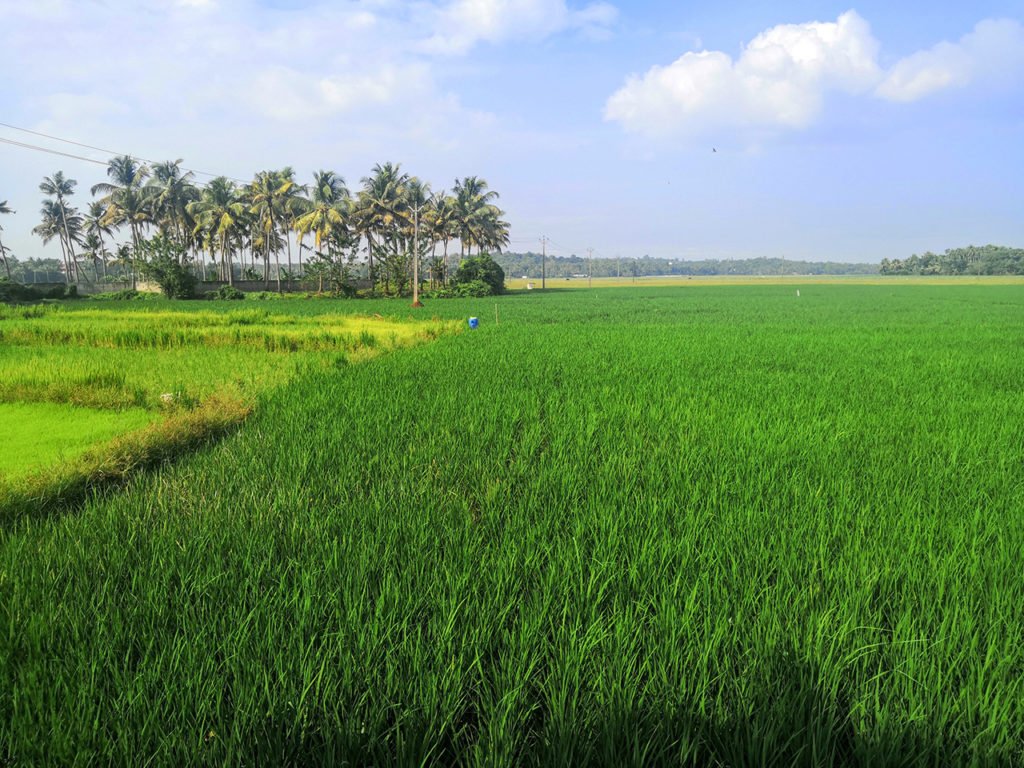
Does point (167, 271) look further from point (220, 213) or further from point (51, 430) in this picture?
point (51, 430)

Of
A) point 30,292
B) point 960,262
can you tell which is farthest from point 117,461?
point 960,262

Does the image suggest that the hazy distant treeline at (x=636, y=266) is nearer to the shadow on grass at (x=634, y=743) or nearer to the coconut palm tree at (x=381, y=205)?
the coconut palm tree at (x=381, y=205)

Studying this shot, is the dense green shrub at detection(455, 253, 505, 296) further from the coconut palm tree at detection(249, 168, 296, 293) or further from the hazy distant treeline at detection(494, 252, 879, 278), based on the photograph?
the hazy distant treeline at detection(494, 252, 879, 278)

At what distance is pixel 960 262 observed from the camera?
10175cm

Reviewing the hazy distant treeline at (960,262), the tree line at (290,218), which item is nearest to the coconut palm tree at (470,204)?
the tree line at (290,218)

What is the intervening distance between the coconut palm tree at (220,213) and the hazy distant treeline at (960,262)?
338 feet

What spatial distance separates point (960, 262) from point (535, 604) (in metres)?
132

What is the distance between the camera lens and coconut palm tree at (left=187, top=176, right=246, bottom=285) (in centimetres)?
3484

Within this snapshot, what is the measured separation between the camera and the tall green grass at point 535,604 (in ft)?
4.63

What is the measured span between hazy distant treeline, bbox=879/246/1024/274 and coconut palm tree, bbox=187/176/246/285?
103069mm

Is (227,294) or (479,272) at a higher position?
(479,272)

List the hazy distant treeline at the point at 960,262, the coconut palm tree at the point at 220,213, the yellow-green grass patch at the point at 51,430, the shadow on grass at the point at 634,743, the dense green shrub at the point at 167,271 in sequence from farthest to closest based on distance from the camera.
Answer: the hazy distant treeline at the point at 960,262
the coconut palm tree at the point at 220,213
the dense green shrub at the point at 167,271
the yellow-green grass patch at the point at 51,430
the shadow on grass at the point at 634,743

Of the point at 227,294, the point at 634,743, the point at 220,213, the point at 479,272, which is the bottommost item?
the point at 634,743

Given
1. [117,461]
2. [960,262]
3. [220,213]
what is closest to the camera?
[117,461]
